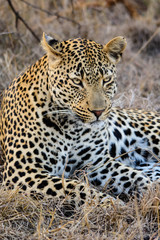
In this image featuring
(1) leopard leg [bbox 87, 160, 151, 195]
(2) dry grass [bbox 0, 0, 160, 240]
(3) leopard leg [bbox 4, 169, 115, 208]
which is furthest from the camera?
(1) leopard leg [bbox 87, 160, 151, 195]

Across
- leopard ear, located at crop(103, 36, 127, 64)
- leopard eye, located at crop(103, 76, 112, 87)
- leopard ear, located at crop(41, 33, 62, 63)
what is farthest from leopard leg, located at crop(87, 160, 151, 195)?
leopard ear, located at crop(41, 33, 62, 63)

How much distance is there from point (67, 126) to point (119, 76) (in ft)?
12.3

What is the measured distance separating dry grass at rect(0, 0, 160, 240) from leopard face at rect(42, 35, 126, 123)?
3.00 feet

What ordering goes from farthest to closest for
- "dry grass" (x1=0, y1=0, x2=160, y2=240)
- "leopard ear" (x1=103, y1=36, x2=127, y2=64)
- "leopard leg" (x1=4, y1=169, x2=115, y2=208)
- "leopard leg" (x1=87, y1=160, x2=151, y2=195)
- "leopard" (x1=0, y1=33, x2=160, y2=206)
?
"leopard leg" (x1=87, y1=160, x2=151, y2=195)
"leopard ear" (x1=103, y1=36, x2=127, y2=64)
"leopard" (x1=0, y1=33, x2=160, y2=206)
"leopard leg" (x1=4, y1=169, x2=115, y2=208)
"dry grass" (x1=0, y1=0, x2=160, y2=240)

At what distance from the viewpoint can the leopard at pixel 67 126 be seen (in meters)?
4.19

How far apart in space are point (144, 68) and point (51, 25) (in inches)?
93.3

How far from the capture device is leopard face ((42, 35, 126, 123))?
4164 millimetres

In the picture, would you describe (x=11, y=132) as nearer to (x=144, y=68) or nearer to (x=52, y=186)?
(x=52, y=186)

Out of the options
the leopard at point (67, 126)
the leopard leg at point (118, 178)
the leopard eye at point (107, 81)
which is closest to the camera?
the leopard at point (67, 126)

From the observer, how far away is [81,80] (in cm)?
420

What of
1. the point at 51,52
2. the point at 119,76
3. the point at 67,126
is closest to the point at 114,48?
the point at 51,52

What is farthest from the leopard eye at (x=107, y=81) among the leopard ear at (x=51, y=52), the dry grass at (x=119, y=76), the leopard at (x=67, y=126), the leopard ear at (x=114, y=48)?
the dry grass at (x=119, y=76)

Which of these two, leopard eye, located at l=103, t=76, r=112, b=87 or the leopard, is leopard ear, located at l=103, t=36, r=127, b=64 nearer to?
the leopard

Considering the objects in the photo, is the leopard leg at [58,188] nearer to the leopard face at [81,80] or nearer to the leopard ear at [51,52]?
the leopard face at [81,80]
